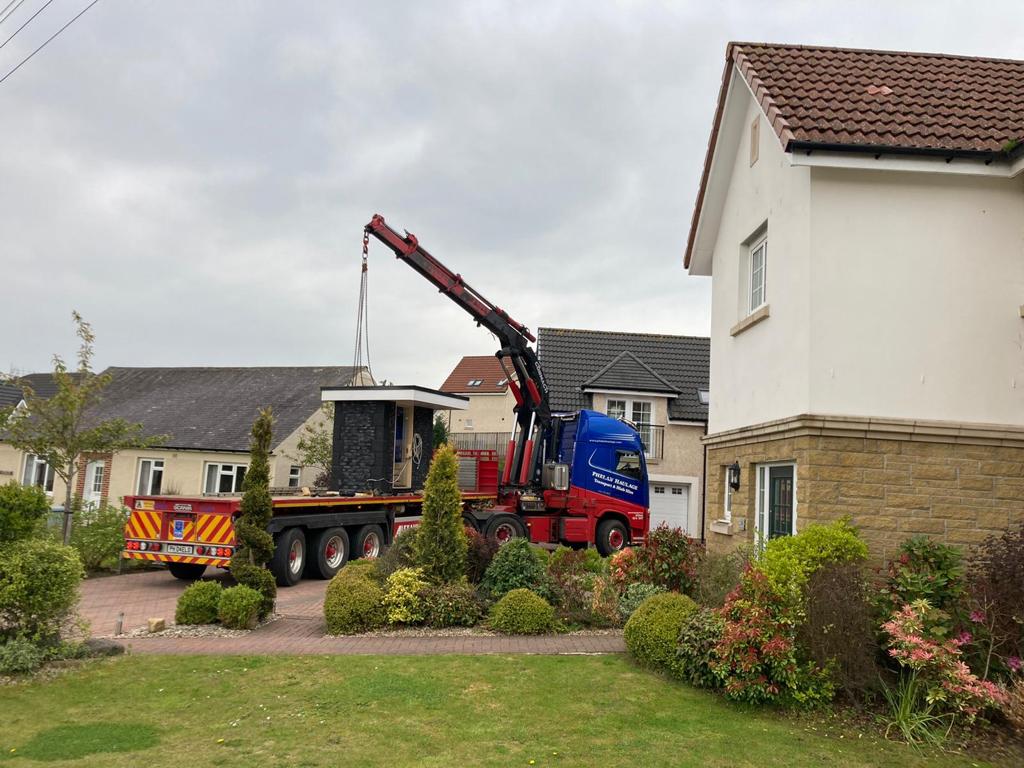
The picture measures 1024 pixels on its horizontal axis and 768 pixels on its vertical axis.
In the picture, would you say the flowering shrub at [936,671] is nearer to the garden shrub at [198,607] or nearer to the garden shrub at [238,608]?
the garden shrub at [238,608]

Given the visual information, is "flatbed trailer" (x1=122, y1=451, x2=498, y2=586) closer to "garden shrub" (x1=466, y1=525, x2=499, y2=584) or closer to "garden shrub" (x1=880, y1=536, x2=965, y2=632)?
"garden shrub" (x1=466, y1=525, x2=499, y2=584)

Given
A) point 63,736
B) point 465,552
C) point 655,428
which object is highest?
point 655,428

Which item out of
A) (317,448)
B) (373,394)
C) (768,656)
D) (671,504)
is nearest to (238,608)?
(768,656)

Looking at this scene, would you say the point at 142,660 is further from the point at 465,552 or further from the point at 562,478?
the point at 562,478

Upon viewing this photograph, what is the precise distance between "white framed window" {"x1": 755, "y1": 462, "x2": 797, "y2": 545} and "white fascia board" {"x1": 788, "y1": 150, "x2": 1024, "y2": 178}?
334 centimetres

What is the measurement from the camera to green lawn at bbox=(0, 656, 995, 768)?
5.33 meters

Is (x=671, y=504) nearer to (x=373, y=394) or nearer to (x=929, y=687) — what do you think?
(x=373, y=394)

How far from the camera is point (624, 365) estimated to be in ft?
89.7

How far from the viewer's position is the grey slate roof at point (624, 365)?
2614 centimetres

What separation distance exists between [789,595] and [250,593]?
251 inches

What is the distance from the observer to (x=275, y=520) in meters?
13.2

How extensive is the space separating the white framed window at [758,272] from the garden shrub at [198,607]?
7.89m

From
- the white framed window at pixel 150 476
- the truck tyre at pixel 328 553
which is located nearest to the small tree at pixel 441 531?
the truck tyre at pixel 328 553

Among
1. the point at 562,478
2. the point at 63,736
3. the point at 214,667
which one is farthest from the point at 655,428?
the point at 63,736
